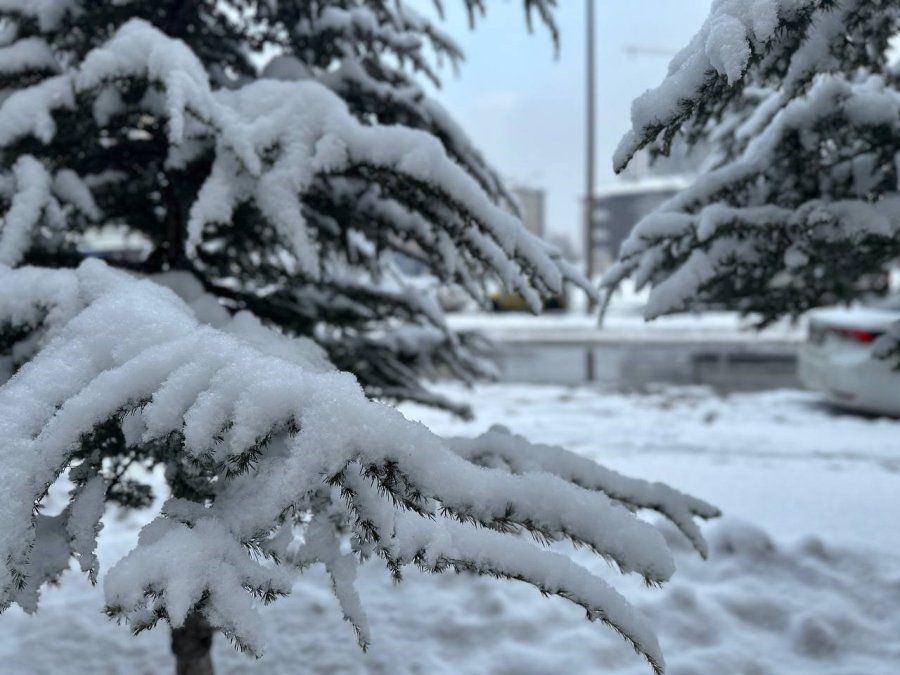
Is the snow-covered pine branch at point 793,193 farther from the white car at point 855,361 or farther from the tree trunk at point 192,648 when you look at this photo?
the white car at point 855,361

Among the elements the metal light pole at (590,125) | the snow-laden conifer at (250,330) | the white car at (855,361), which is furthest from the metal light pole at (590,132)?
the snow-laden conifer at (250,330)

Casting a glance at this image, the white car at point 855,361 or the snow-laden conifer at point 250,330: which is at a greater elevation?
the snow-laden conifer at point 250,330

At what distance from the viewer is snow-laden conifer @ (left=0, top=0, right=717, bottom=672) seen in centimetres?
109

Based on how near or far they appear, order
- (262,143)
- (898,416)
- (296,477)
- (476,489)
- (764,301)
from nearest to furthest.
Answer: (296,477) → (476,489) → (262,143) → (764,301) → (898,416)

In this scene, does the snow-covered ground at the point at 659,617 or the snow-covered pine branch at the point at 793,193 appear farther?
the snow-covered ground at the point at 659,617

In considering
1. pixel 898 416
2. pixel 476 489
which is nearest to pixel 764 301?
pixel 476 489

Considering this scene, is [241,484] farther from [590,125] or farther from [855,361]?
[590,125]

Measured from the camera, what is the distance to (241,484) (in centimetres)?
129

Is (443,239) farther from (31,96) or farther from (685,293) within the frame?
(31,96)

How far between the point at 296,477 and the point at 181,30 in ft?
6.73

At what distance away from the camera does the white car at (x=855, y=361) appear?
6.38m

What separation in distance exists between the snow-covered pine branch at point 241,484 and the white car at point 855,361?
6.09 m

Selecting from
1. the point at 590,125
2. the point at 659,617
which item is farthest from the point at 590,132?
A: the point at 659,617

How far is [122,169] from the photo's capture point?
2.44m
